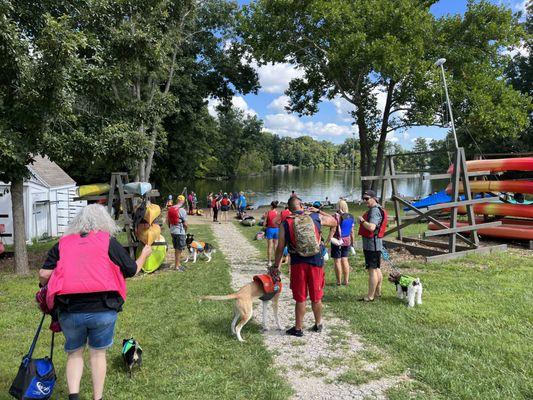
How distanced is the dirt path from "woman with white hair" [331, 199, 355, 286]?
4.13 feet

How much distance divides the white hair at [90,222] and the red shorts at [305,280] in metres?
2.66

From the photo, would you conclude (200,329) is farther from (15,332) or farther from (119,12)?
(119,12)

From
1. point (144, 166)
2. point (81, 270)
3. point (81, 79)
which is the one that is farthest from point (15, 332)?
point (144, 166)

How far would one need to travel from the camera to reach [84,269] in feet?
10.9

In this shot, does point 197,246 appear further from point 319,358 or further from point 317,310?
point 319,358

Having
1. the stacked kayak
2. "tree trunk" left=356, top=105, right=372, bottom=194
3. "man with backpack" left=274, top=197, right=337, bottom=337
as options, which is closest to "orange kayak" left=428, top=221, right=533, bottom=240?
"man with backpack" left=274, top=197, right=337, bottom=337

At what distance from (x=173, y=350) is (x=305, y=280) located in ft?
6.27

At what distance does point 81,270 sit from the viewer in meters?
3.32

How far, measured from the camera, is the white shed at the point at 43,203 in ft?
61.9

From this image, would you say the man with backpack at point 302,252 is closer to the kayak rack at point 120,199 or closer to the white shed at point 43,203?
the kayak rack at point 120,199

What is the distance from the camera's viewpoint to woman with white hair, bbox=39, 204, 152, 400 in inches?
131

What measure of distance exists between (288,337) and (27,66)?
24.3 ft

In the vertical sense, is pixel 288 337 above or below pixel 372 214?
below

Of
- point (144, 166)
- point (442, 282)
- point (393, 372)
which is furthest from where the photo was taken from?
point (144, 166)
